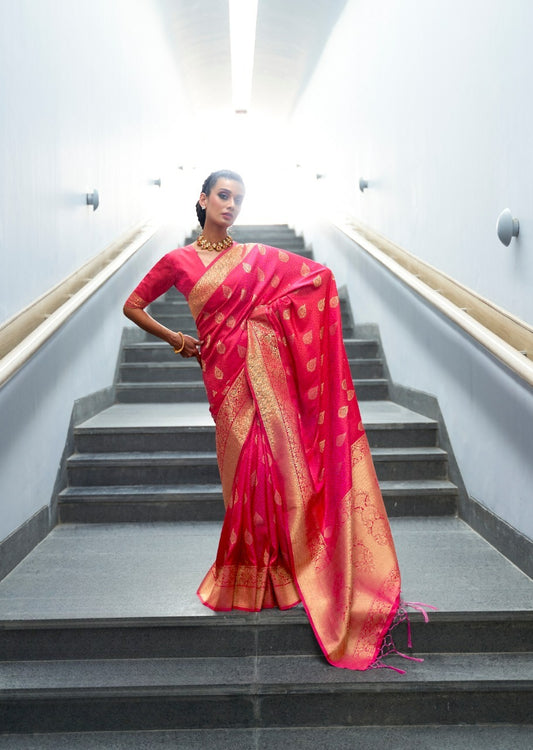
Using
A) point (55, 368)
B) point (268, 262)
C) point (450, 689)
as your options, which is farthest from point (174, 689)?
point (55, 368)

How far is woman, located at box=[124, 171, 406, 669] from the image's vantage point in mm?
2066

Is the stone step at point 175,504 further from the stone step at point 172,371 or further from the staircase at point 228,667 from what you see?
the stone step at point 172,371

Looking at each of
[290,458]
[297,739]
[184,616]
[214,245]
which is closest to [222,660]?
[184,616]

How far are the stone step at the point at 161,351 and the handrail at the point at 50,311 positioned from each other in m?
0.72

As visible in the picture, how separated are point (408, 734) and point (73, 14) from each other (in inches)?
128

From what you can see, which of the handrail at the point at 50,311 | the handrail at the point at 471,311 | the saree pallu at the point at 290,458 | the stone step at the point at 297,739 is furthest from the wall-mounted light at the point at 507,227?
the handrail at the point at 50,311

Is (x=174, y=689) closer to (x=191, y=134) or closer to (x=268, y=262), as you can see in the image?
(x=268, y=262)

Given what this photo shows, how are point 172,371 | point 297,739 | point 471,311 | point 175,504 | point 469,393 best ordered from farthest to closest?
1. point 172,371
2. point 175,504
3. point 469,393
4. point 471,311
5. point 297,739

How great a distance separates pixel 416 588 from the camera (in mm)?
2227

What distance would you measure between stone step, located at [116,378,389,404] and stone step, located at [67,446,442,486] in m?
0.97

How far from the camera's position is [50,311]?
8.81ft

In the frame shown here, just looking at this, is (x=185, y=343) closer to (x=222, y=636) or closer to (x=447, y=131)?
(x=222, y=636)

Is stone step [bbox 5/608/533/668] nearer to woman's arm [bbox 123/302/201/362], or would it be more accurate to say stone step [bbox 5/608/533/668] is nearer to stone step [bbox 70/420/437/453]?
woman's arm [bbox 123/302/201/362]

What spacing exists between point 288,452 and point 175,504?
1096mm
